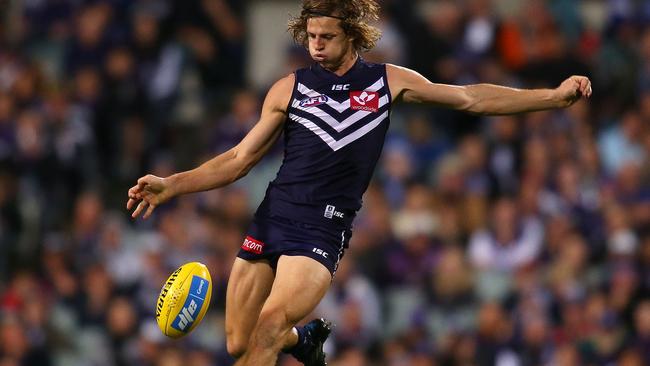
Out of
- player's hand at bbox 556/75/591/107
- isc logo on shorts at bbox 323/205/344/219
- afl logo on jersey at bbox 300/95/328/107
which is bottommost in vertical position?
isc logo on shorts at bbox 323/205/344/219

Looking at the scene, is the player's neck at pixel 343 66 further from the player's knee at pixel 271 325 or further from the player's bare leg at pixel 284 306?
the player's knee at pixel 271 325

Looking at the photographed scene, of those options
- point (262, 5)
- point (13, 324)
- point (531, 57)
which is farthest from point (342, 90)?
point (262, 5)

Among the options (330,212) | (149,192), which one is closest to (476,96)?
(330,212)

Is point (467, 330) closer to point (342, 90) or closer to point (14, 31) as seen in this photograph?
point (342, 90)

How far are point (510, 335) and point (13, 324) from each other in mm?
4866

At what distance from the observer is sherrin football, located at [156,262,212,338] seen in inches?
347

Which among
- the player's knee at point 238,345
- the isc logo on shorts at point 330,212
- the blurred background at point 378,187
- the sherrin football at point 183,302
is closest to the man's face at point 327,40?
the isc logo on shorts at point 330,212

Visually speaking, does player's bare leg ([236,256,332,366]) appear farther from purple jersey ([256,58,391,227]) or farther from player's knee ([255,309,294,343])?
purple jersey ([256,58,391,227])

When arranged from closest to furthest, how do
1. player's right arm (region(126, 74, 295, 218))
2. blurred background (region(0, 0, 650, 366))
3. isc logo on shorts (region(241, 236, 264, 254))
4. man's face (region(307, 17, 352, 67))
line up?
man's face (region(307, 17, 352, 67)), player's right arm (region(126, 74, 295, 218)), isc logo on shorts (region(241, 236, 264, 254)), blurred background (region(0, 0, 650, 366))

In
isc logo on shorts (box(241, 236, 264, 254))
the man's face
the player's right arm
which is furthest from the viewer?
isc logo on shorts (box(241, 236, 264, 254))

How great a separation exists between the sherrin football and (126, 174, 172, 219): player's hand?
0.55 m

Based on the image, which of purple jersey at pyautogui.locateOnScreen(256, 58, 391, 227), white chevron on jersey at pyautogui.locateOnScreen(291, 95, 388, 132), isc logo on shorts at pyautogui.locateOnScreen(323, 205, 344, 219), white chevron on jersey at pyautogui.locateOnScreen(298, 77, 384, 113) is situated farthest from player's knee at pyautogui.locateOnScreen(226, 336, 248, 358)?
white chevron on jersey at pyautogui.locateOnScreen(298, 77, 384, 113)

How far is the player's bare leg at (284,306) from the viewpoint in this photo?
852 cm

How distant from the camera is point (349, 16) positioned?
8.74 m
